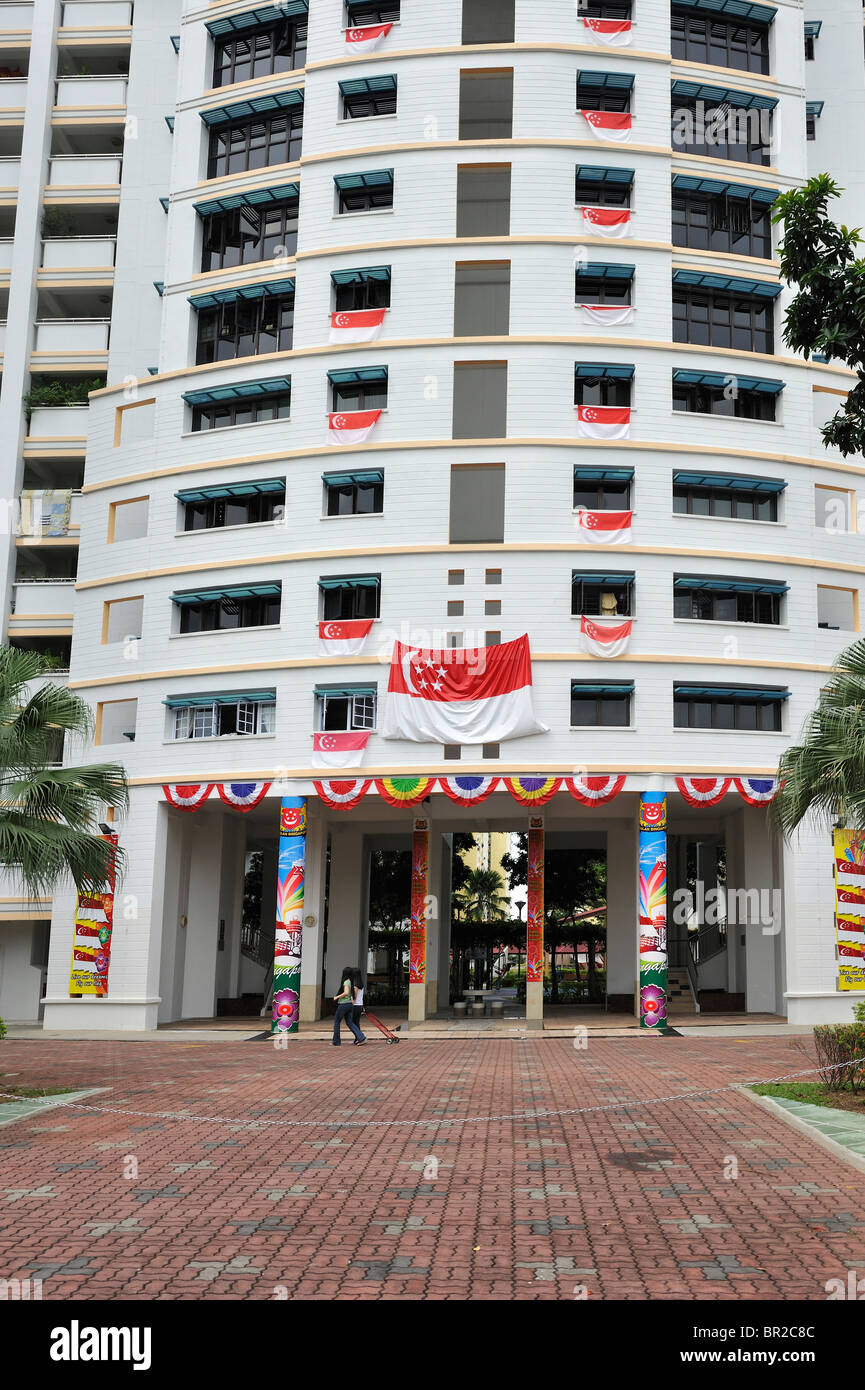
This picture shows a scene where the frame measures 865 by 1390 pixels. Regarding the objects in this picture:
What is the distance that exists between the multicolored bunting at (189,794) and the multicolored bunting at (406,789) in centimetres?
461

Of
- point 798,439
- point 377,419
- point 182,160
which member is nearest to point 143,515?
point 377,419

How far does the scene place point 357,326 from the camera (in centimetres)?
3322

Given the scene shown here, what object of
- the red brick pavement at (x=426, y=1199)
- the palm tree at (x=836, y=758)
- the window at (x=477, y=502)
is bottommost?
the red brick pavement at (x=426, y=1199)

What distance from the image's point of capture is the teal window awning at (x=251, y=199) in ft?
115

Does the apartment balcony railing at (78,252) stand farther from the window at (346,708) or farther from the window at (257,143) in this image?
the window at (346,708)

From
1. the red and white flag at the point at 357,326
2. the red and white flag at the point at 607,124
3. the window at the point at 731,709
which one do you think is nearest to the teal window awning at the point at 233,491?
the red and white flag at the point at 357,326

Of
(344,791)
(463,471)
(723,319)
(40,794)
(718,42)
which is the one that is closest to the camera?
(40,794)

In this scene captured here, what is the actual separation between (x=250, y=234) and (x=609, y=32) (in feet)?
36.5

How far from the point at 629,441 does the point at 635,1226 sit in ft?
81.7

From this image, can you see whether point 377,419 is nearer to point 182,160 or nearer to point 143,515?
point 143,515

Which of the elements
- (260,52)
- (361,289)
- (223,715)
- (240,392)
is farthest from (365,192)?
(223,715)

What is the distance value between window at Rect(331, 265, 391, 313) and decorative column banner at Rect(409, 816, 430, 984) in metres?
13.8

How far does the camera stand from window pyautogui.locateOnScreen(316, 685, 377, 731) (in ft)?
104

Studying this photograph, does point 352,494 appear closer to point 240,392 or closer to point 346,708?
point 240,392
